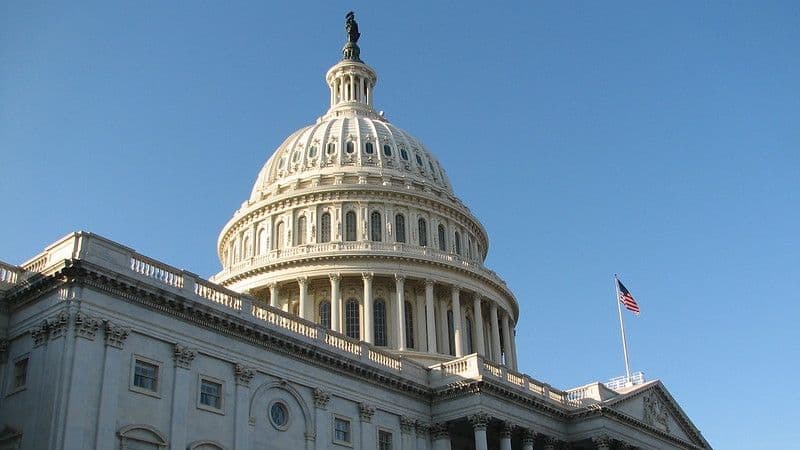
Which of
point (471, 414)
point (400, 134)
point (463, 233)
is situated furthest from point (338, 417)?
point (400, 134)

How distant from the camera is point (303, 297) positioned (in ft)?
242

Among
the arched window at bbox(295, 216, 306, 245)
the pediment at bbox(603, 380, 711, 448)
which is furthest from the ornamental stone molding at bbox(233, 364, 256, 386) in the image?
the arched window at bbox(295, 216, 306, 245)

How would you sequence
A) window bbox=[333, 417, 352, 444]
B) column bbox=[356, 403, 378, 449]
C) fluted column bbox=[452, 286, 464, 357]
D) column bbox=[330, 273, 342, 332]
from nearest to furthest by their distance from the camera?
window bbox=[333, 417, 352, 444], column bbox=[356, 403, 378, 449], column bbox=[330, 273, 342, 332], fluted column bbox=[452, 286, 464, 357]

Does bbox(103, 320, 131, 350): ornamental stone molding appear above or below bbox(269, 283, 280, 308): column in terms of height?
below

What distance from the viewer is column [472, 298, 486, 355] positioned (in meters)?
77.4

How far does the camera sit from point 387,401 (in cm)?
5281

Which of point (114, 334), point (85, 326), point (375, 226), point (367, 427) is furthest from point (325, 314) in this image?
point (85, 326)

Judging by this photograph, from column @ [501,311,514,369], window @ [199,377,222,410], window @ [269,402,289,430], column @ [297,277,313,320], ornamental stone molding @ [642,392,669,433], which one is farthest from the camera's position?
column @ [501,311,514,369]

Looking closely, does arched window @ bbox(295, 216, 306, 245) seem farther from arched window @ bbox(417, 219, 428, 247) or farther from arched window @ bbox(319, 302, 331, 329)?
arched window @ bbox(417, 219, 428, 247)

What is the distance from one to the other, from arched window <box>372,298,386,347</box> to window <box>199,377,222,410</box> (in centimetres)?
3027

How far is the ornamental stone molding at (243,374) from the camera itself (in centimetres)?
4425

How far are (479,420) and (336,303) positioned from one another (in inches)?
885

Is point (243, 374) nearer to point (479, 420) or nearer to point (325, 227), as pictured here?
point (479, 420)

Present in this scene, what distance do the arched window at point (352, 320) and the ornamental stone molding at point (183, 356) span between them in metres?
31.1
